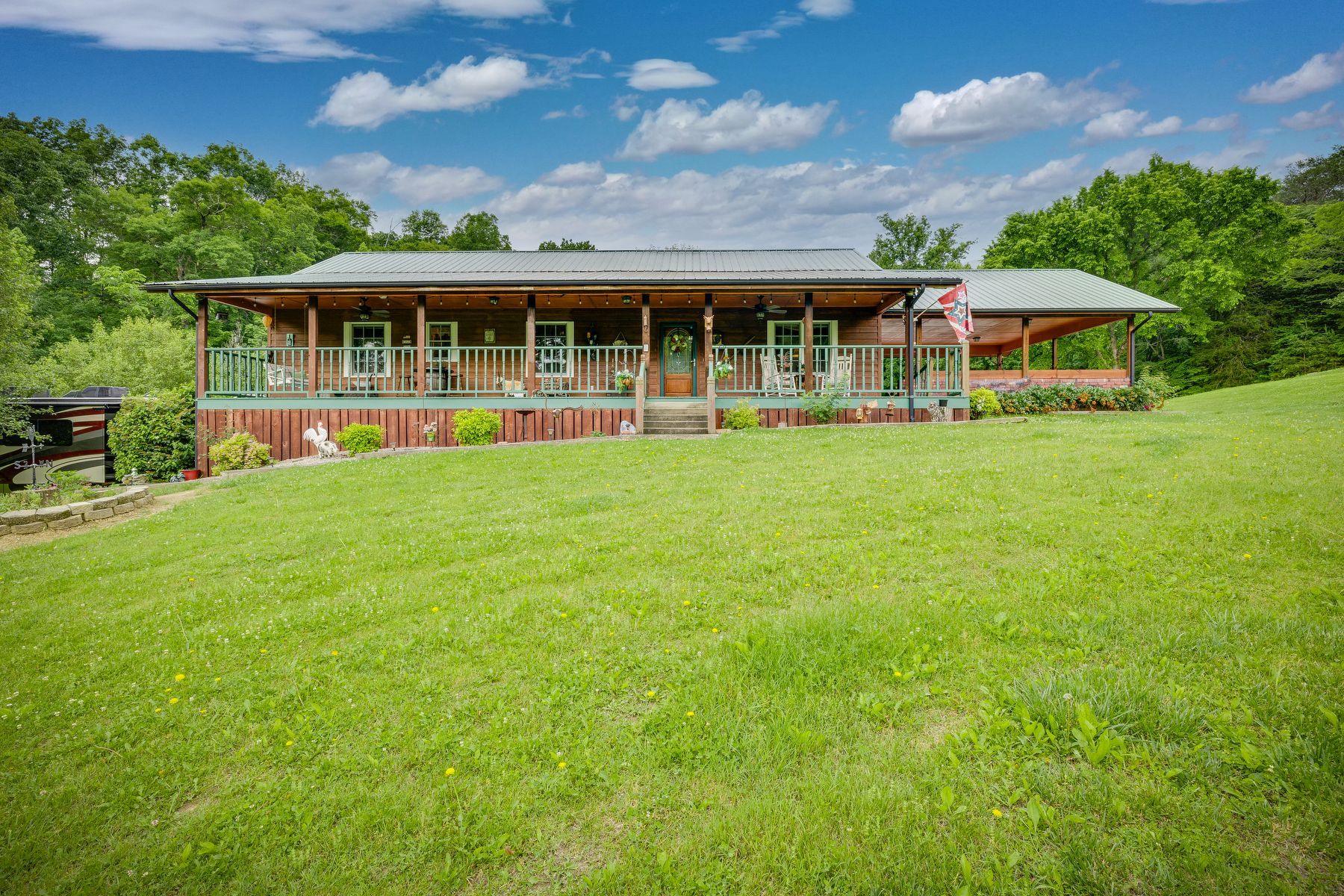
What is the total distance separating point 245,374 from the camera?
15562 mm

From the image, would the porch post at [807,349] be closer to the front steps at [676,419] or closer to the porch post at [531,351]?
the front steps at [676,419]

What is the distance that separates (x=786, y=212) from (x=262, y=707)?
5311 centimetres

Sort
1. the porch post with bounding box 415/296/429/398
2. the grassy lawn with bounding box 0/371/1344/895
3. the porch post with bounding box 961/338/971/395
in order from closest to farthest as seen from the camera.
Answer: the grassy lawn with bounding box 0/371/1344/895 < the porch post with bounding box 415/296/429/398 < the porch post with bounding box 961/338/971/395

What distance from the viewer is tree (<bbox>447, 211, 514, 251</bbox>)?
48456 millimetres

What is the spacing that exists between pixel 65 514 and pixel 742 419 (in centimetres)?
1131

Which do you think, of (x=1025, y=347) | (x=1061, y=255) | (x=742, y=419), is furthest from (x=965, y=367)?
(x=1061, y=255)

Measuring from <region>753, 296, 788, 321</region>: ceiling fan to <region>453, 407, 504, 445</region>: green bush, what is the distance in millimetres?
7584

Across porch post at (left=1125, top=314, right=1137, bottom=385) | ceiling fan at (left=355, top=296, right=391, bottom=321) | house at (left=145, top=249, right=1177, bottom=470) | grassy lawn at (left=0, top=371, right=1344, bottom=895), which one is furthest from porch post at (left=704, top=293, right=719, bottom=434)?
porch post at (left=1125, top=314, right=1137, bottom=385)

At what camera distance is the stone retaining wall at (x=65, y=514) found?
25.1 feet

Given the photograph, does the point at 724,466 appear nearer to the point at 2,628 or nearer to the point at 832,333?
the point at 2,628

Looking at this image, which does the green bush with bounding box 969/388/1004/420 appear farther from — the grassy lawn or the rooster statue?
the rooster statue

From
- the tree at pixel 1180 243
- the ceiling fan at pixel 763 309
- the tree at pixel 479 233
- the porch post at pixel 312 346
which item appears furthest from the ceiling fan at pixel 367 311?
the tree at pixel 1180 243

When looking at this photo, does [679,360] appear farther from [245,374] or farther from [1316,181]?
[1316,181]

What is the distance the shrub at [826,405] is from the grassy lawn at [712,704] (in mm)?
7937
